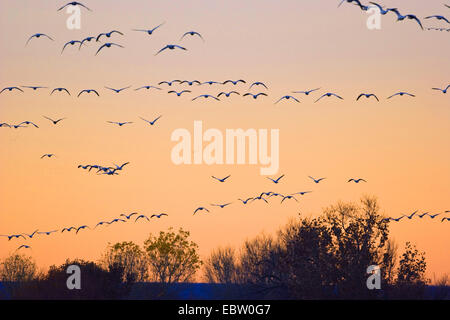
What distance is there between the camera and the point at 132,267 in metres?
129

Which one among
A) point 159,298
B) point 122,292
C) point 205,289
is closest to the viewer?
point 122,292

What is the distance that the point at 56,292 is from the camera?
294ft

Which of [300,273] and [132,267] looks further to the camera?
[132,267]

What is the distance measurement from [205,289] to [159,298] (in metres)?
38.1
